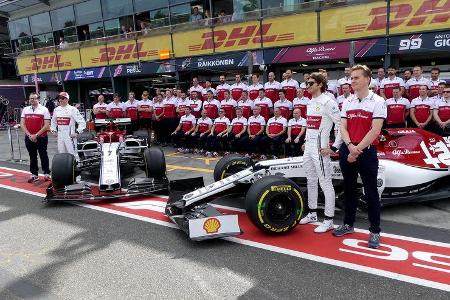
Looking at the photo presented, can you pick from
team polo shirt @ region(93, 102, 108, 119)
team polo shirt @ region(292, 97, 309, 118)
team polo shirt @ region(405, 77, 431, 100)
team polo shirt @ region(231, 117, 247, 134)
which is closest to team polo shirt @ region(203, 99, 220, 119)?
team polo shirt @ region(231, 117, 247, 134)

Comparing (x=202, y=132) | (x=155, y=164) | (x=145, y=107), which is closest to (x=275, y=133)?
(x=202, y=132)

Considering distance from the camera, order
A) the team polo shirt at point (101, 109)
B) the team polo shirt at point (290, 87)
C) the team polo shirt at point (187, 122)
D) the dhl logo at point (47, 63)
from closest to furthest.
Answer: the team polo shirt at point (290, 87), the team polo shirt at point (187, 122), the team polo shirt at point (101, 109), the dhl logo at point (47, 63)

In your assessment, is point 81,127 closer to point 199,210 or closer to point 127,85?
point 199,210

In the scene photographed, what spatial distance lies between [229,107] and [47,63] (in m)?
17.2

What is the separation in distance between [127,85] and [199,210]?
17.5 meters

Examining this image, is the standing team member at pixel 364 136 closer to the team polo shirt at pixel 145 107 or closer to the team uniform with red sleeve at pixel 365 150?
the team uniform with red sleeve at pixel 365 150

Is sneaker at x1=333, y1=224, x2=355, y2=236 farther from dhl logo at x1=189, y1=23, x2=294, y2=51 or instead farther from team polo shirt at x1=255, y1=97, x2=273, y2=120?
dhl logo at x1=189, y1=23, x2=294, y2=51

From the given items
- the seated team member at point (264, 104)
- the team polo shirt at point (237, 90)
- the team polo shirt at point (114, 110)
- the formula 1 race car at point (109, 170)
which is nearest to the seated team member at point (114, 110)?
the team polo shirt at point (114, 110)

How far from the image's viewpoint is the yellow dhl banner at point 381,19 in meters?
10.6

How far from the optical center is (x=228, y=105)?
10.1m

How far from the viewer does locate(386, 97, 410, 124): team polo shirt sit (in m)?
7.71

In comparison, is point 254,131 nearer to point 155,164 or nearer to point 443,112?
point 155,164

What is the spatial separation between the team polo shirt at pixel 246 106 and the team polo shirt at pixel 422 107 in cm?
363

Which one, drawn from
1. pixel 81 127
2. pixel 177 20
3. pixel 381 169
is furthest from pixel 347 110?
pixel 177 20
